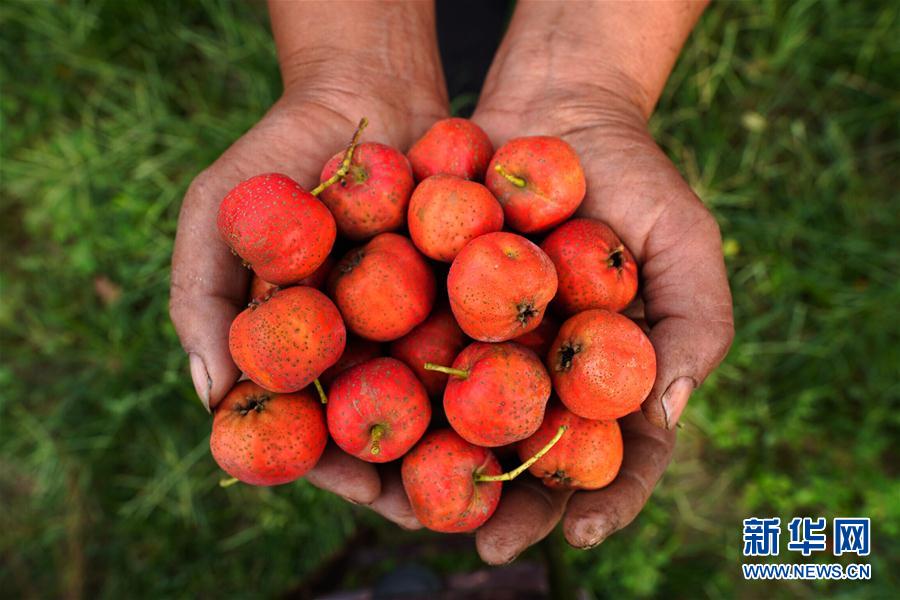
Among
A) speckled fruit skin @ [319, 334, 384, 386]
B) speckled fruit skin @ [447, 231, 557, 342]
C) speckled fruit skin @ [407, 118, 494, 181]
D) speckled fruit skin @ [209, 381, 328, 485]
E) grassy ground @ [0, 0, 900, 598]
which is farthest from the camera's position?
grassy ground @ [0, 0, 900, 598]

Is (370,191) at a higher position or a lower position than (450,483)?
higher

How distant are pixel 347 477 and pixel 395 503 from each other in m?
0.24

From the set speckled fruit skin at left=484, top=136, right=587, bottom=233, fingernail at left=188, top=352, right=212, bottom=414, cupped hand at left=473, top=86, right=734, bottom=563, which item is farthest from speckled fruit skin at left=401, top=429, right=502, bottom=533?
speckled fruit skin at left=484, top=136, right=587, bottom=233

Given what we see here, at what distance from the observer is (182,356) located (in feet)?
14.3

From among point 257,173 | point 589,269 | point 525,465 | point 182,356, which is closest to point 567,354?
point 589,269

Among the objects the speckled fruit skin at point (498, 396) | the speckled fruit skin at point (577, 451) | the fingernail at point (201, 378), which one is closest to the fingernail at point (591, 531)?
the speckled fruit skin at point (577, 451)

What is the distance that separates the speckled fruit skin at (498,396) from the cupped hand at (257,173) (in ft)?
1.82

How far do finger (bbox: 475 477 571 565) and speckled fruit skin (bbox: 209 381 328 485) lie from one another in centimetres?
73

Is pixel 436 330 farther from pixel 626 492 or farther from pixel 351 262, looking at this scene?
pixel 626 492

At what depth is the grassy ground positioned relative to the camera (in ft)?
14.0

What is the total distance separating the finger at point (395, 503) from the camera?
2820 mm

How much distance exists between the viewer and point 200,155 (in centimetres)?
462

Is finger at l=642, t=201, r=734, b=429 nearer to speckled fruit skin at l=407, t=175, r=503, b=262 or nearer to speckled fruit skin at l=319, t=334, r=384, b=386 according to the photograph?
speckled fruit skin at l=407, t=175, r=503, b=262

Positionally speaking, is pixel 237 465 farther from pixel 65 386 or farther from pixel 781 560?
pixel 781 560
